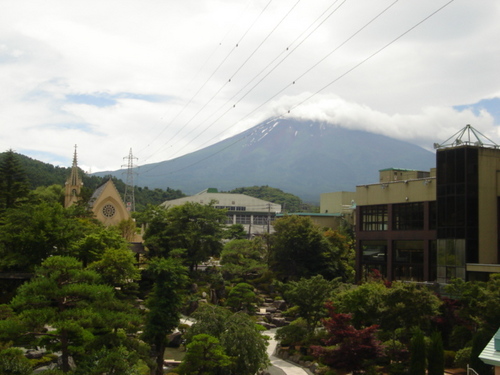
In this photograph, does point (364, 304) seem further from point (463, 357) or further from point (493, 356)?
point (493, 356)

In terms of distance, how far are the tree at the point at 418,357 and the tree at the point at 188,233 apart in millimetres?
20618

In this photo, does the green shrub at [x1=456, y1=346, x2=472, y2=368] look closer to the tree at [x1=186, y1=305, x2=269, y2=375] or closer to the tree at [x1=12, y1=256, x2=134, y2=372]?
the tree at [x1=186, y1=305, x2=269, y2=375]

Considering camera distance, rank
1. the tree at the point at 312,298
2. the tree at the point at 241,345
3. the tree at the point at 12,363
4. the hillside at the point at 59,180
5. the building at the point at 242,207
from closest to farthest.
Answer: the tree at the point at 12,363, the tree at the point at 241,345, the tree at the point at 312,298, the hillside at the point at 59,180, the building at the point at 242,207

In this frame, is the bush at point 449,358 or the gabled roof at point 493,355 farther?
the bush at point 449,358

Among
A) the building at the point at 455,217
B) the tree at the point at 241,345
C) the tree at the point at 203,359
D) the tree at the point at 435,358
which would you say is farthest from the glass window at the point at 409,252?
the tree at the point at 203,359

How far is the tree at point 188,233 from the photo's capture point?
1447 inches

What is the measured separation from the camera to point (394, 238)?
3130cm

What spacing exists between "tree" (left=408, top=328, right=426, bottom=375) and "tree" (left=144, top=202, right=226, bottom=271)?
20.6 meters

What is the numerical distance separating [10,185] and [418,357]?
2958cm

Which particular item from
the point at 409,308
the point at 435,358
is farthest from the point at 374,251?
the point at 435,358

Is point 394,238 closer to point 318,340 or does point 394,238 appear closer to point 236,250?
point 318,340

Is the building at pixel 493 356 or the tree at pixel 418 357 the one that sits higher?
the building at pixel 493 356

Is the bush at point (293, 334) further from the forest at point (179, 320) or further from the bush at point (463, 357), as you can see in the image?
the bush at point (463, 357)

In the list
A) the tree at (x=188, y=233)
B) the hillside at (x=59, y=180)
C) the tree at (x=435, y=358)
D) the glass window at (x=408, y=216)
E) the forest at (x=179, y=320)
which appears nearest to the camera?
the forest at (x=179, y=320)
